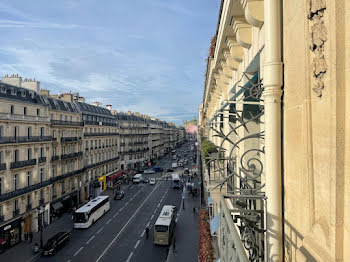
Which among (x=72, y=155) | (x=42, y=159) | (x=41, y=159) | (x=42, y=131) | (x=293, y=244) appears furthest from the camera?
(x=72, y=155)

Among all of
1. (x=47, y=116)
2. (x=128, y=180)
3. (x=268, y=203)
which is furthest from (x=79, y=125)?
(x=268, y=203)

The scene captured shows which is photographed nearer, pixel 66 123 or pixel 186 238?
pixel 186 238

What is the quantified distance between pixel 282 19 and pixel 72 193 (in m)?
40.1

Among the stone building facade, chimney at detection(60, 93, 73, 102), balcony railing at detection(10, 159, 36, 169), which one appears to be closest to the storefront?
balcony railing at detection(10, 159, 36, 169)

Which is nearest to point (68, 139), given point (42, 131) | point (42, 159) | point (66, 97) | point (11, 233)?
point (42, 131)

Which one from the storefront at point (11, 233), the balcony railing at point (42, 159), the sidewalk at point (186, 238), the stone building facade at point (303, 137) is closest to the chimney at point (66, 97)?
the balcony railing at point (42, 159)

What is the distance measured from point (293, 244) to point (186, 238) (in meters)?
24.7

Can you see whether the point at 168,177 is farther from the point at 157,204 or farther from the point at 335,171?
the point at 335,171

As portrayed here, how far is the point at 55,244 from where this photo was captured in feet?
76.6

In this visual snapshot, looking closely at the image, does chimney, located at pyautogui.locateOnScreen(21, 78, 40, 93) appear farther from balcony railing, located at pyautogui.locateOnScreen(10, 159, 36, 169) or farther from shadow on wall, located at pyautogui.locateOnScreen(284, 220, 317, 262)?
shadow on wall, located at pyautogui.locateOnScreen(284, 220, 317, 262)

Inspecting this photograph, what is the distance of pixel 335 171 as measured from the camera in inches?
98.5

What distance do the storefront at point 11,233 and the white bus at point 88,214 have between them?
580cm

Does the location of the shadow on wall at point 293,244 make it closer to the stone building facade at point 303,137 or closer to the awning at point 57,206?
the stone building facade at point 303,137

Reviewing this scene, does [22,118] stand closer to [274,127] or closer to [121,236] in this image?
[121,236]
